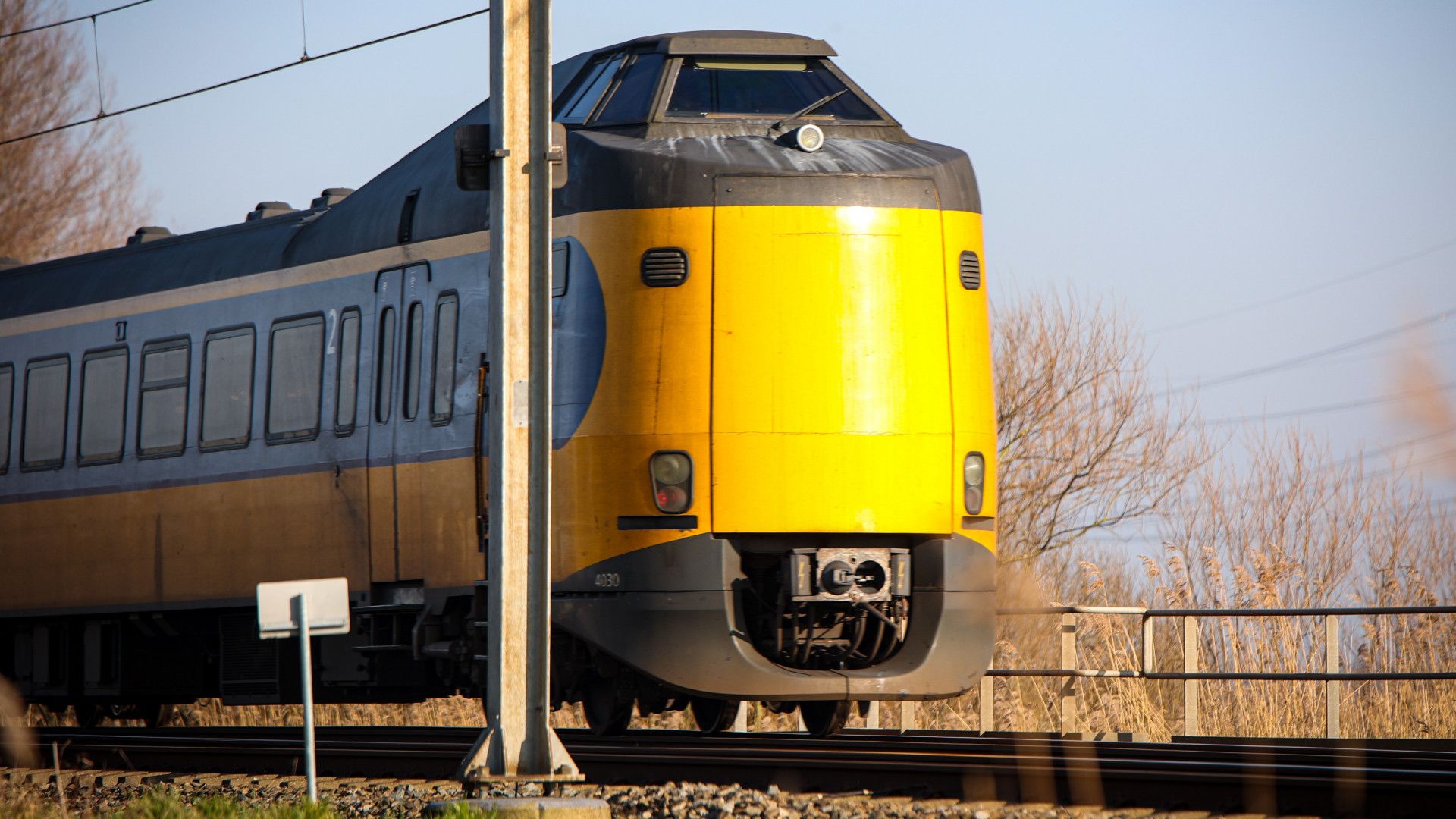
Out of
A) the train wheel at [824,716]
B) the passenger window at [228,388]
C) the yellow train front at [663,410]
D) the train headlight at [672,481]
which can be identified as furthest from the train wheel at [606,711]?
the passenger window at [228,388]

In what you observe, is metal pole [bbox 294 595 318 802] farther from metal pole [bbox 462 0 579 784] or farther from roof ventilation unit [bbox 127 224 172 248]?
roof ventilation unit [bbox 127 224 172 248]

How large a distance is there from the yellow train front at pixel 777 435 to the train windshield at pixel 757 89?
612mm

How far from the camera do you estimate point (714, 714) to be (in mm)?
11961

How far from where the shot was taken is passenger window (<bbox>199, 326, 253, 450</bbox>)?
43.5ft

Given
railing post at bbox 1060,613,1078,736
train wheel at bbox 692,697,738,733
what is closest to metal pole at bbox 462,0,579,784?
train wheel at bbox 692,697,738,733

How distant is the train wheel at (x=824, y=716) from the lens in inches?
444

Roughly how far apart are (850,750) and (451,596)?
8.56ft

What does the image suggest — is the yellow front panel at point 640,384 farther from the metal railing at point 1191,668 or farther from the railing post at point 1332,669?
the railing post at point 1332,669

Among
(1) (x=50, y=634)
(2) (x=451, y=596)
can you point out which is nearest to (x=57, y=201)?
(1) (x=50, y=634)

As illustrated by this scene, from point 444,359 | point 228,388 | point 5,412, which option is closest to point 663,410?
point 444,359

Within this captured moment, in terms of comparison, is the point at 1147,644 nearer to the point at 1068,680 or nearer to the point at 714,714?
the point at 1068,680

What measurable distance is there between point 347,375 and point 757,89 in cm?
326

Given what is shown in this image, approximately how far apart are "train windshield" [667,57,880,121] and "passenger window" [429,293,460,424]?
1.77 metres

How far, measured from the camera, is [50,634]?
1572 cm
